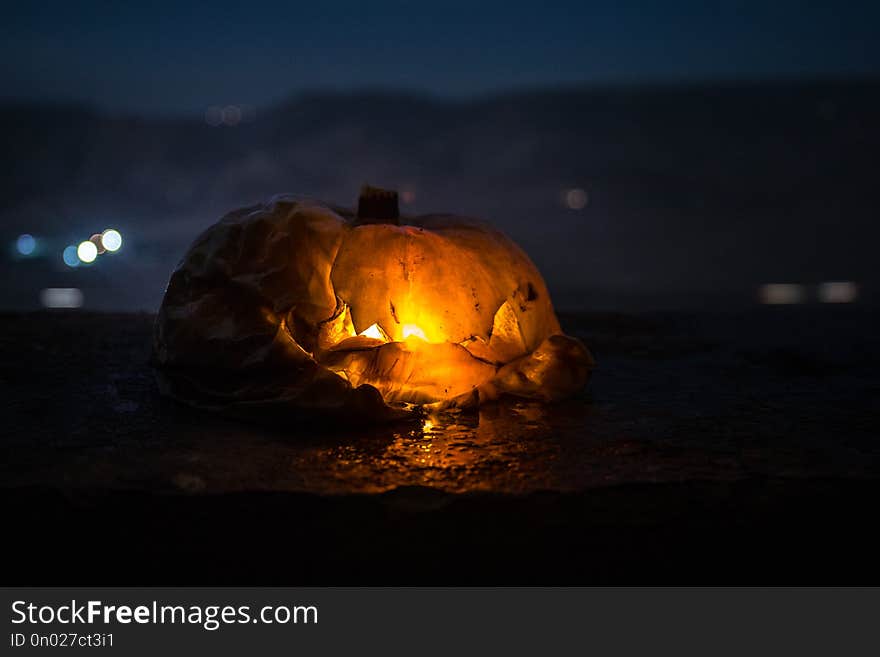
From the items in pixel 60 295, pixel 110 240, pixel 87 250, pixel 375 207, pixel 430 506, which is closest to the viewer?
pixel 430 506

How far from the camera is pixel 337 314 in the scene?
2846 millimetres

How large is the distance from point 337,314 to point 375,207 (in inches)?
19.6

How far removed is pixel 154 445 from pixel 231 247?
834mm

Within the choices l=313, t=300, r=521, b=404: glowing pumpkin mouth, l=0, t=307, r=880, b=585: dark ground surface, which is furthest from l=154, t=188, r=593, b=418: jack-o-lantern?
l=0, t=307, r=880, b=585: dark ground surface

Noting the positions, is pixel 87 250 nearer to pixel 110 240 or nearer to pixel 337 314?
pixel 110 240

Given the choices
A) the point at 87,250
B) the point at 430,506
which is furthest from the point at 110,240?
the point at 430,506

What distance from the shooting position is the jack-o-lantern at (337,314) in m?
2.75

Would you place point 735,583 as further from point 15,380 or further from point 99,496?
point 15,380

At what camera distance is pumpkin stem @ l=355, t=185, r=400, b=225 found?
10.0 ft

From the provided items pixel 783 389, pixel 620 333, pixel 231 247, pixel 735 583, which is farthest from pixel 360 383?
pixel 620 333

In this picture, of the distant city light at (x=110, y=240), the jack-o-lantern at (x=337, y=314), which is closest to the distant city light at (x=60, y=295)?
the distant city light at (x=110, y=240)

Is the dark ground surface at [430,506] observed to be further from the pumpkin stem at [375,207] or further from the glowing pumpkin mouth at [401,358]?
the pumpkin stem at [375,207]

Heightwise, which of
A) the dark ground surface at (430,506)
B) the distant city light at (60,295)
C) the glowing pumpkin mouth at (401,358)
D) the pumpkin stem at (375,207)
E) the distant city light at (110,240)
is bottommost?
the dark ground surface at (430,506)

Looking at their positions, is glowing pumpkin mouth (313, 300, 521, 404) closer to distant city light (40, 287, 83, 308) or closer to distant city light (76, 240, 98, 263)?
distant city light (76, 240, 98, 263)
